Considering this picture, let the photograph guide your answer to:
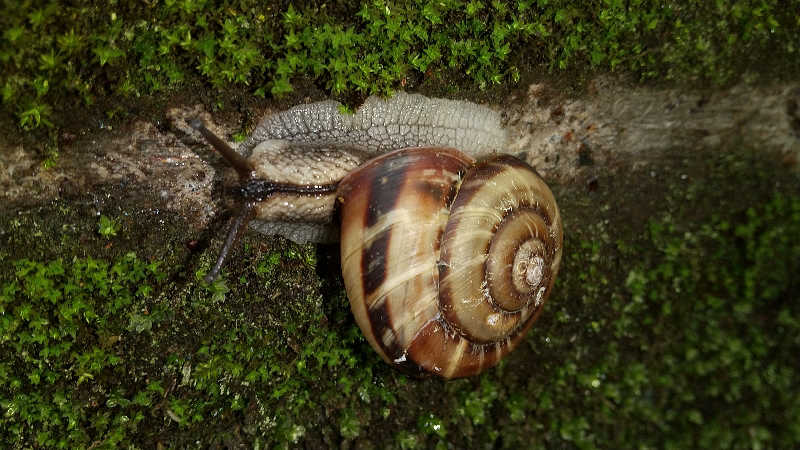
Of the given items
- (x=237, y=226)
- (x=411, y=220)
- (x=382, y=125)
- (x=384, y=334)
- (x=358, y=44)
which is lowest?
(x=384, y=334)

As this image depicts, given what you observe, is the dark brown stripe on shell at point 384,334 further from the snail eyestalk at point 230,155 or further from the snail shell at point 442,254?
the snail eyestalk at point 230,155

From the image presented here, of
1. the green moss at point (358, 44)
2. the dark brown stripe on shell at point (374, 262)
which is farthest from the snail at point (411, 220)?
the green moss at point (358, 44)

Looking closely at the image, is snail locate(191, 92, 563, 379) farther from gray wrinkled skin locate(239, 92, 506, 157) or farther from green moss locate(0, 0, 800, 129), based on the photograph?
green moss locate(0, 0, 800, 129)

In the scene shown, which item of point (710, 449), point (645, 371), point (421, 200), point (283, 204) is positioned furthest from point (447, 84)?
point (710, 449)

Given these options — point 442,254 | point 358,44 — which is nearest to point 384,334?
point 442,254

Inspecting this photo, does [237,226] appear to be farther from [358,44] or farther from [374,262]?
[358,44]

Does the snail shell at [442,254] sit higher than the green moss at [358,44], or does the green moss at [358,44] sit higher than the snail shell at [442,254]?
the green moss at [358,44]
